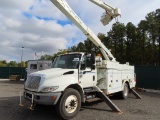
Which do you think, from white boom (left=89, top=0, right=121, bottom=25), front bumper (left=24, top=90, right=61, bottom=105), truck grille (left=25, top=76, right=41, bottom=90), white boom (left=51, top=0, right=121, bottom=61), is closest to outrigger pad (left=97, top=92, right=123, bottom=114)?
front bumper (left=24, top=90, right=61, bottom=105)

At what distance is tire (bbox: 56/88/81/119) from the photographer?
7.64 m

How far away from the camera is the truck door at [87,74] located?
355 inches

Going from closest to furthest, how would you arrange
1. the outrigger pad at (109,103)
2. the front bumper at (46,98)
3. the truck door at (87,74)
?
the front bumper at (46,98) < the truck door at (87,74) < the outrigger pad at (109,103)

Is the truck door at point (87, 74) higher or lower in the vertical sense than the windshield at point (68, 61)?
lower

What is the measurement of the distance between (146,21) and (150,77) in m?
37.1

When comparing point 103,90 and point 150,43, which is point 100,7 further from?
point 150,43

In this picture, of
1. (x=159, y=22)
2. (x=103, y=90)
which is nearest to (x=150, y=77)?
(x=103, y=90)

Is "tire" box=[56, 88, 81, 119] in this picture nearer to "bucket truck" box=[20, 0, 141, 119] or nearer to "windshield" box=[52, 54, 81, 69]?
"bucket truck" box=[20, 0, 141, 119]

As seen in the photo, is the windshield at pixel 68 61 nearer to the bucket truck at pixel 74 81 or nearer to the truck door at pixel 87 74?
the bucket truck at pixel 74 81

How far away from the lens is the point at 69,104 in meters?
7.97

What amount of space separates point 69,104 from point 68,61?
2111 millimetres

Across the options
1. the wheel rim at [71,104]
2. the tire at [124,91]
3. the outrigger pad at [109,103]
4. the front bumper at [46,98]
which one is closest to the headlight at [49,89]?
the front bumper at [46,98]

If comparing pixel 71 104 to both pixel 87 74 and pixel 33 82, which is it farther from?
pixel 87 74

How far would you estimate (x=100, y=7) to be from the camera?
13.8 meters
